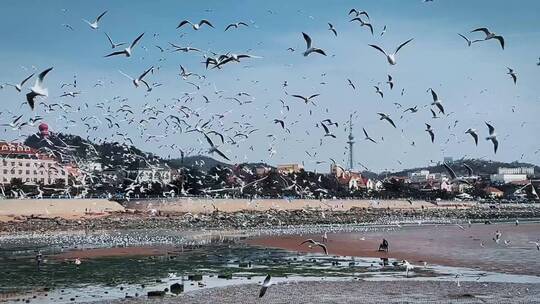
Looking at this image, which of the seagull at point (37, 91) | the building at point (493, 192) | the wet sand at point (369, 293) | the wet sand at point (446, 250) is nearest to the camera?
the seagull at point (37, 91)

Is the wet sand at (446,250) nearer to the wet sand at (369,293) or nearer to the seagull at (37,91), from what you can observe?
the wet sand at (369,293)

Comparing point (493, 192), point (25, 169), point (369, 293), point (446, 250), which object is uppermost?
point (25, 169)

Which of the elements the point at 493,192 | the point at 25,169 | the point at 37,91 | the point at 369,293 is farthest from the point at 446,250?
the point at 493,192

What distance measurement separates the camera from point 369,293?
20.3 metres

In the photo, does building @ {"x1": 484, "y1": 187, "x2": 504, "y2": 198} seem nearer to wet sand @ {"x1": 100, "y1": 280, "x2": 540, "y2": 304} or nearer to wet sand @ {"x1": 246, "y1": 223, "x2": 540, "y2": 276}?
wet sand @ {"x1": 246, "y1": 223, "x2": 540, "y2": 276}

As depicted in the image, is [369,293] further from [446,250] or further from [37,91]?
[446,250]

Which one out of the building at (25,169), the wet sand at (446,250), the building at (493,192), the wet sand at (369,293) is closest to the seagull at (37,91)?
the wet sand at (369,293)

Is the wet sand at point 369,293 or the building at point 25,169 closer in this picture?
the wet sand at point 369,293

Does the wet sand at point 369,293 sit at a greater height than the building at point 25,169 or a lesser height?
lesser

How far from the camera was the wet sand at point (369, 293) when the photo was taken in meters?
19.2

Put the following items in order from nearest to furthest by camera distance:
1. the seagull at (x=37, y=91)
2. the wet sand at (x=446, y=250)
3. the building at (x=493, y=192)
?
1. the seagull at (x=37, y=91)
2. the wet sand at (x=446, y=250)
3. the building at (x=493, y=192)

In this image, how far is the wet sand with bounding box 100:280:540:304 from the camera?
19.2 meters

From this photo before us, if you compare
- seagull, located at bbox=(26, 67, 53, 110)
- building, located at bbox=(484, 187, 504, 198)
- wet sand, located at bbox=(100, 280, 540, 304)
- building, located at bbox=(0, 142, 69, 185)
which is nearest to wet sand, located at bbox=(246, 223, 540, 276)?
wet sand, located at bbox=(100, 280, 540, 304)

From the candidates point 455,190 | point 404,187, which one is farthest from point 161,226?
point 455,190
